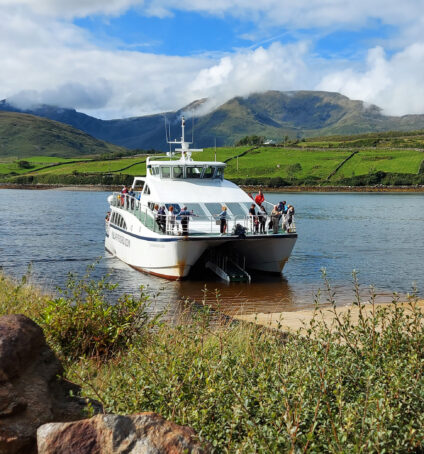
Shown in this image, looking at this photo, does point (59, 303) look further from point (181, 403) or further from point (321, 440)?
point (321, 440)

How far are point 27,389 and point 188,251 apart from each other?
51.6ft

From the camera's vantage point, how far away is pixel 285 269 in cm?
2486

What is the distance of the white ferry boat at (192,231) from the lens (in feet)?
65.8

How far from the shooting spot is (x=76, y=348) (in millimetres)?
8164

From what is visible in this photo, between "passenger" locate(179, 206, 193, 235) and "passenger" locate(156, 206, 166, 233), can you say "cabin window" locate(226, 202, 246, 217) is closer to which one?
"passenger" locate(179, 206, 193, 235)

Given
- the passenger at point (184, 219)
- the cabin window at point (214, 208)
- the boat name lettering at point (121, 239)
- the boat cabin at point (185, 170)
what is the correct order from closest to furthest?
the passenger at point (184, 219), the cabin window at point (214, 208), the boat name lettering at point (121, 239), the boat cabin at point (185, 170)

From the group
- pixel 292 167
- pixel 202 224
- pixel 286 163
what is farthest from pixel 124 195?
pixel 286 163

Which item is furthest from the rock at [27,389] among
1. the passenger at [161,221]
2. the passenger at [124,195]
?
the passenger at [124,195]

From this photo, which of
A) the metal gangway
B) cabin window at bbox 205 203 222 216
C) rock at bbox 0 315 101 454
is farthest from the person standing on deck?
rock at bbox 0 315 101 454

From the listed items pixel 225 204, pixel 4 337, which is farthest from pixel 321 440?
pixel 225 204

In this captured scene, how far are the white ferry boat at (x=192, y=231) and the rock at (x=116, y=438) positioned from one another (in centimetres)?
1582

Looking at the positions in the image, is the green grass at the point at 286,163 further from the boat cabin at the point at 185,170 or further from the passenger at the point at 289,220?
the passenger at the point at 289,220

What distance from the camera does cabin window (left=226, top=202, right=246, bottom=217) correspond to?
21.9m

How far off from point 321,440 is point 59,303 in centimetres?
547
